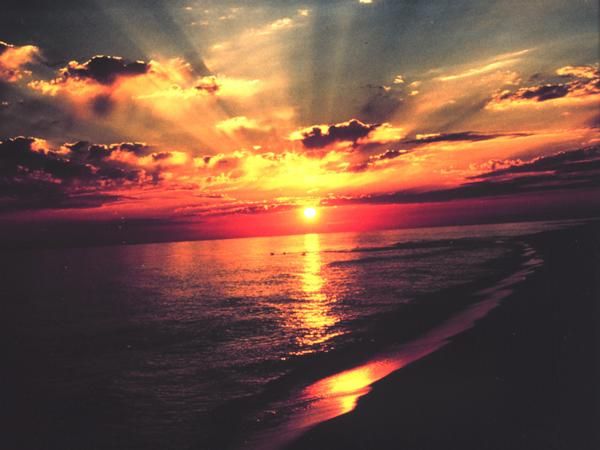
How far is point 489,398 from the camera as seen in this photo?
40.1 ft

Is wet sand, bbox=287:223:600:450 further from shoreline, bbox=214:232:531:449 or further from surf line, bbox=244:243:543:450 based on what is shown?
shoreline, bbox=214:232:531:449

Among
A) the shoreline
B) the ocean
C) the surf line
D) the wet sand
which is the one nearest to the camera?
the wet sand

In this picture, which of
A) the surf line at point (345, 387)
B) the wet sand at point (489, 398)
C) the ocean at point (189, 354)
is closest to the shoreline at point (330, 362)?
the ocean at point (189, 354)

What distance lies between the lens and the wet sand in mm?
9859

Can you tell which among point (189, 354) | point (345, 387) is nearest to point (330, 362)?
point (345, 387)

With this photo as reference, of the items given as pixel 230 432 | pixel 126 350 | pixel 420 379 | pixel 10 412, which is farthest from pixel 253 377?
pixel 126 350

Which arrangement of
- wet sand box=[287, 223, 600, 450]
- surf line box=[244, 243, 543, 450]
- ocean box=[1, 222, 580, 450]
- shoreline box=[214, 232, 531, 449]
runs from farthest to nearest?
ocean box=[1, 222, 580, 450] < shoreline box=[214, 232, 531, 449] < surf line box=[244, 243, 543, 450] < wet sand box=[287, 223, 600, 450]

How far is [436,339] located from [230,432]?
12180 mm

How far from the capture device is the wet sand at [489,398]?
9.86 m

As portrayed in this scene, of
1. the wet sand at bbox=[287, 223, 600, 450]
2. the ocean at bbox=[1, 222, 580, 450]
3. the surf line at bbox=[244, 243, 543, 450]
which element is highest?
the wet sand at bbox=[287, 223, 600, 450]

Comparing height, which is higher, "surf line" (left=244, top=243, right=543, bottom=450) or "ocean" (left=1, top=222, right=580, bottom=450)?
"surf line" (left=244, top=243, right=543, bottom=450)

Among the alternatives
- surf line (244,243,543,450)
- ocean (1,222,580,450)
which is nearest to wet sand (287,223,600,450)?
surf line (244,243,543,450)

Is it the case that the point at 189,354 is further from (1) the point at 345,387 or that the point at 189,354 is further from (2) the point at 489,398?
(2) the point at 489,398

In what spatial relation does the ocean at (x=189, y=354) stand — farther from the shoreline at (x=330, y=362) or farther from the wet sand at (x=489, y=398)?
the wet sand at (x=489, y=398)
